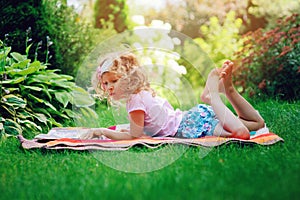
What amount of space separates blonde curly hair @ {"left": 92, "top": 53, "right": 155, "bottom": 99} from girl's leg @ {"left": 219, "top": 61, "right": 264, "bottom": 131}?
557 millimetres

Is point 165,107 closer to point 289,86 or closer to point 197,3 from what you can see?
point 289,86

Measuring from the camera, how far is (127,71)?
3.23 meters

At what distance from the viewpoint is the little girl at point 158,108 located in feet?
10.6

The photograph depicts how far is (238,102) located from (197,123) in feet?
1.26

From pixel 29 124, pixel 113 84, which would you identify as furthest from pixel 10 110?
pixel 113 84

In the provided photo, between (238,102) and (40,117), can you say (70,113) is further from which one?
(238,102)

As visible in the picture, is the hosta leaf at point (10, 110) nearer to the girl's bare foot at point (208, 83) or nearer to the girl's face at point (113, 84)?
the girl's face at point (113, 84)

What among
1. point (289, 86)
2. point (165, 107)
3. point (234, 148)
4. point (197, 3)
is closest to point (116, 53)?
point (165, 107)

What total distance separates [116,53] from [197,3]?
860 centimetres

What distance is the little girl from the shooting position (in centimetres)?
323

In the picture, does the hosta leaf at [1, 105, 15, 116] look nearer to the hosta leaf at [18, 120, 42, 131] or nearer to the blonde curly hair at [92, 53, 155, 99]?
the hosta leaf at [18, 120, 42, 131]

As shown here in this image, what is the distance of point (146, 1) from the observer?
11922 millimetres

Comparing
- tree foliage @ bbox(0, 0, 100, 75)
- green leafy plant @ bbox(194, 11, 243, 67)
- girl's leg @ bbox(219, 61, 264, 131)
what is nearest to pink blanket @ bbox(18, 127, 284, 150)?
girl's leg @ bbox(219, 61, 264, 131)

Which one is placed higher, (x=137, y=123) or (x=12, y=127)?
(x=137, y=123)
